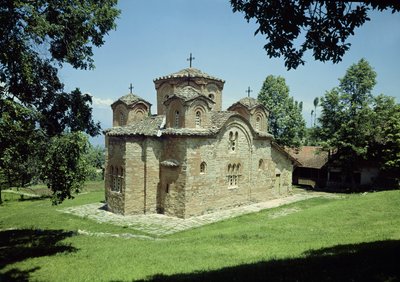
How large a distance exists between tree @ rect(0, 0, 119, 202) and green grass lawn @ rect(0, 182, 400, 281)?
111 inches

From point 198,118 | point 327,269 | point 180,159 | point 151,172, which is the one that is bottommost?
point 327,269

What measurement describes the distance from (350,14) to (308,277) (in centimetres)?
632

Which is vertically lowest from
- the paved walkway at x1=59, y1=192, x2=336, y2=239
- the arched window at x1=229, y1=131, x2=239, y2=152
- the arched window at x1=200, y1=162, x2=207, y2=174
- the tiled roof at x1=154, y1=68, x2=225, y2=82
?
the paved walkway at x1=59, y1=192, x2=336, y2=239

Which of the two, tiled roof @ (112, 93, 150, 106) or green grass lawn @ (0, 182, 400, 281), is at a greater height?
tiled roof @ (112, 93, 150, 106)

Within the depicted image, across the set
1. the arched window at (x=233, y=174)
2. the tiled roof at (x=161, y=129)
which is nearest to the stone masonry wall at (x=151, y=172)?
the tiled roof at (x=161, y=129)

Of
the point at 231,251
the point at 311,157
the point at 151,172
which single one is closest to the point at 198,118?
the point at 151,172

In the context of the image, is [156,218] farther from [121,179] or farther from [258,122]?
[258,122]

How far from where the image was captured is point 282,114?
3569 cm

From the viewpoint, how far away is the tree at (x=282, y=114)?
35.6 metres

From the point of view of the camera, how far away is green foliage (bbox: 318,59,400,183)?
3072cm

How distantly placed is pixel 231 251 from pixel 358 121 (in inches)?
987

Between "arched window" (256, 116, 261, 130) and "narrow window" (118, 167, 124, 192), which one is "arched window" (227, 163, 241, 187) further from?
"narrow window" (118, 167, 124, 192)

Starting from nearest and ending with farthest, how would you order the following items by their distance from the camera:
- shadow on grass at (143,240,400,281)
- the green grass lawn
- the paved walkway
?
1. shadow on grass at (143,240,400,281)
2. the green grass lawn
3. the paved walkway

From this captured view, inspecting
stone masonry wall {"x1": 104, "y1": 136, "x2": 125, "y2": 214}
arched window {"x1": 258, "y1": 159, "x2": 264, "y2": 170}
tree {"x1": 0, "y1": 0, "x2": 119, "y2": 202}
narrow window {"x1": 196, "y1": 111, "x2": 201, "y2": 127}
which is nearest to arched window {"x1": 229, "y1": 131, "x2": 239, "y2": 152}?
narrow window {"x1": 196, "y1": 111, "x2": 201, "y2": 127}
